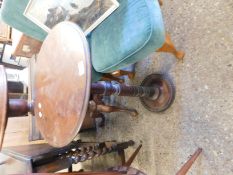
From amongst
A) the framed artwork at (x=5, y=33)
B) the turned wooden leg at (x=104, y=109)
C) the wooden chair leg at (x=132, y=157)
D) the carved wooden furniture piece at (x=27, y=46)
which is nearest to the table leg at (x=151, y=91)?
the turned wooden leg at (x=104, y=109)

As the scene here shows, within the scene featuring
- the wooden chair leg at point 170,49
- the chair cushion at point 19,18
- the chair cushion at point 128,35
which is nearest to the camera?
the chair cushion at point 128,35

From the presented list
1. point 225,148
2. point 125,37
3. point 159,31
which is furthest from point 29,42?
point 225,148

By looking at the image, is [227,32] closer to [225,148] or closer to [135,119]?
[225,148]

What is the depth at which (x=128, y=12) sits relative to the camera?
3.50ft

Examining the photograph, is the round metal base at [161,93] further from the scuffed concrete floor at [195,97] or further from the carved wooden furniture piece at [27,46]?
the carved wooden furniture piece at [27,46]

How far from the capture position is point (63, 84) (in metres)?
0.97

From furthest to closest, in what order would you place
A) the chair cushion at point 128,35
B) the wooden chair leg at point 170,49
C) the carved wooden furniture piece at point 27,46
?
the carved wooden furniture piece at point 27,46 → the wooden chair leg at point 170,49 → the chair cushion at point 128,35

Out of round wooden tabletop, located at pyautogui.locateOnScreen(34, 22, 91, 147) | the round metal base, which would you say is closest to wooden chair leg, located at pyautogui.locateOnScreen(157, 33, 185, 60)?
the round metal base

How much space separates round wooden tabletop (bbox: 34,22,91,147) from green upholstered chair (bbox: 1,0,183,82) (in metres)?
0.23

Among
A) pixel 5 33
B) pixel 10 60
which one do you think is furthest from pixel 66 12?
pixel 10 60

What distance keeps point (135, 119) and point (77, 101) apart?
0.94 metres

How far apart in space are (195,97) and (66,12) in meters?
0.97

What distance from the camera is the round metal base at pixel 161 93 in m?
1.44

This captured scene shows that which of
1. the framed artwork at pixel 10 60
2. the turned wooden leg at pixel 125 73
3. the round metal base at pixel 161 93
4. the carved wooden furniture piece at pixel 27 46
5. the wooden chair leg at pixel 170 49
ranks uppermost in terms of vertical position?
the framed artwork at pixel 10 60
